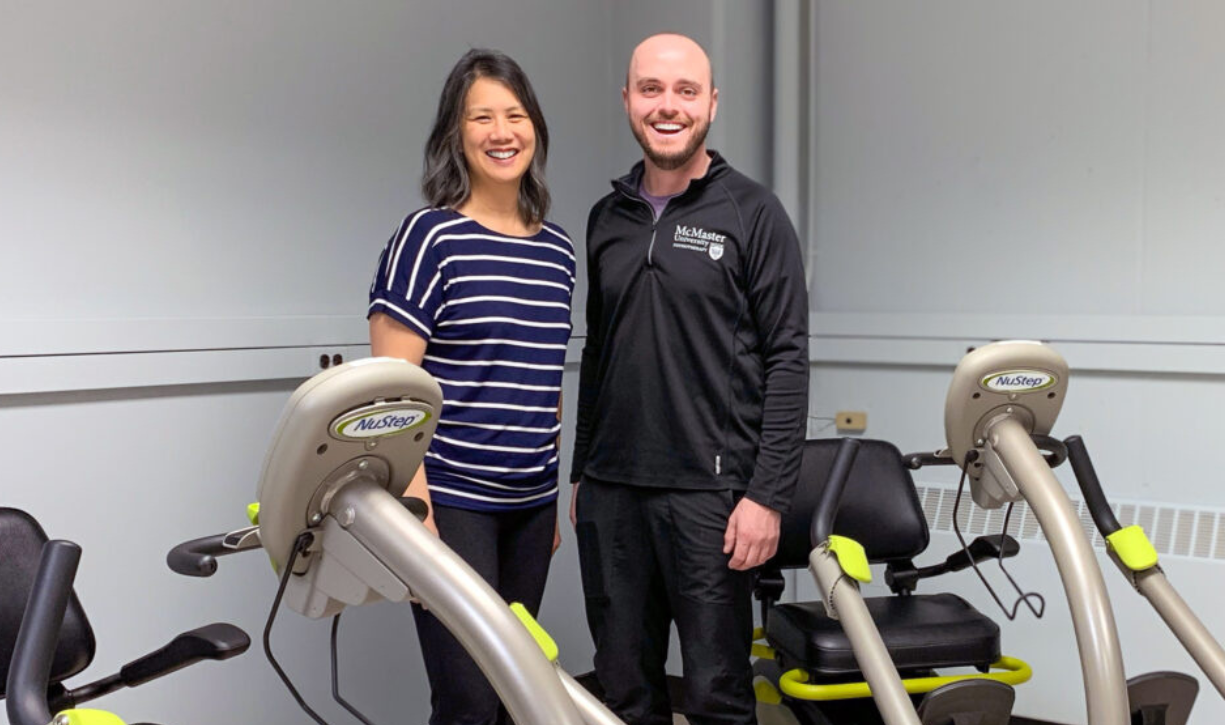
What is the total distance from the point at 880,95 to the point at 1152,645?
5.59 feet

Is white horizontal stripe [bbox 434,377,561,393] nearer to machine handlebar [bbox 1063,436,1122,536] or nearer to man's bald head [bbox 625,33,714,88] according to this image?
man's bald head [bbox 625,33,714,88]

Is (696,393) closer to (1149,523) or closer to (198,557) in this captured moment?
(198,557)

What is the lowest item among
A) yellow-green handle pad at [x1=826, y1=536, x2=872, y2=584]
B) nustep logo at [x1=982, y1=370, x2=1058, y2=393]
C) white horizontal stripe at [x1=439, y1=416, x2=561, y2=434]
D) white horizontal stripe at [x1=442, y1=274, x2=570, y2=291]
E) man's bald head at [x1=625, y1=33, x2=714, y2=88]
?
yellow-green handle pad at [x1=826, y1=536, x2=872, y2=584]

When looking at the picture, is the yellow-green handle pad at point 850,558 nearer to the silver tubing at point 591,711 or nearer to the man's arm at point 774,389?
the man's arm at point 774,389

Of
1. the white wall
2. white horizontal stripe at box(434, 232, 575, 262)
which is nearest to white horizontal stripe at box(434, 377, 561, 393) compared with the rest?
white horizontal stripe at box(434, 232, 575, 262)

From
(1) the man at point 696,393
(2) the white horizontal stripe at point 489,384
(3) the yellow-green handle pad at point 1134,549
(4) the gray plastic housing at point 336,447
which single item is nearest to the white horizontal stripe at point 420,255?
(2) the white horizontal stripe at point 489,384

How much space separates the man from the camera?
2131 mm

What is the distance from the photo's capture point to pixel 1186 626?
70.2 inches

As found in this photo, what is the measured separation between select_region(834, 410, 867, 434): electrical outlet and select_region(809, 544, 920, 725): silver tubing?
160 centimetres

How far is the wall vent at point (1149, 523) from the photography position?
2.87 m

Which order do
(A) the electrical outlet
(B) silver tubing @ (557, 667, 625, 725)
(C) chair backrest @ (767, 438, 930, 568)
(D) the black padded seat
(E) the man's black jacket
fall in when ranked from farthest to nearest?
(A) the electrical outlet < (C) chair backrest @ (767, 438, 930, 568) < (D) the black padded seat < (E) the man's black jacket < (B) silver tubing @ (557, 667, 625, 725)

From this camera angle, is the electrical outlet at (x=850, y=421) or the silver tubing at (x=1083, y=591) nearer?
the silver tubing at (x=1083, y=591)

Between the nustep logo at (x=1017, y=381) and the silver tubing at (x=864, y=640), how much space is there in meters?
0.38

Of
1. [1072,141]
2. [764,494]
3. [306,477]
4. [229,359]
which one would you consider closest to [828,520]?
[764,494]
